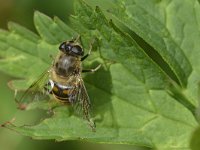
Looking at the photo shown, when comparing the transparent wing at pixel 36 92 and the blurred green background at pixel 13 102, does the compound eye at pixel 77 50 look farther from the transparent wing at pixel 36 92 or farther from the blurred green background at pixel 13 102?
the blurred green background at pixel 13 102

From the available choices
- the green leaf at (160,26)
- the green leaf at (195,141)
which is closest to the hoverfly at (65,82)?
the green leaf at (160,26)

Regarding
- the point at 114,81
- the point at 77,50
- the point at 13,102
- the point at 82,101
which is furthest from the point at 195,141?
the point at 13,102

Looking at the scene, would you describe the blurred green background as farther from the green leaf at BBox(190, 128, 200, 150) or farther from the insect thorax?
the green leaf at BBox(190, 128, 200, 150)

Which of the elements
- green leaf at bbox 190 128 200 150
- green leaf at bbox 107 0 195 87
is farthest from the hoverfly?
green leaf at bbox 190 128 200 150

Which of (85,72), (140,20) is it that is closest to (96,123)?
(85,72)

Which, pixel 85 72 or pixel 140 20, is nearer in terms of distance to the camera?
pixel 140 20

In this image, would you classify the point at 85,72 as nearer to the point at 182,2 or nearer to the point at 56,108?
the point at 56,108

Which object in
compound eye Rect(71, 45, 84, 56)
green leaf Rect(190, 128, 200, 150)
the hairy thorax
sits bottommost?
green leaf Rect(190, 128, 200, 150)

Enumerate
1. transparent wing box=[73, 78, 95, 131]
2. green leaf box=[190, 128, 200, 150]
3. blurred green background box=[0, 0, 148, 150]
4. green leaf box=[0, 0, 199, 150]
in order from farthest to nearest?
blurred green background box=[0, 0, 148, 150] → transparent wing box=[73, 78, 95, 131] → green leaf box=[0, 0, 199, 150] → green leaf box=[190, 128, 200, 150]

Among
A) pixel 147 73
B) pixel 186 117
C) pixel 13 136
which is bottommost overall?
pixel 13 136
